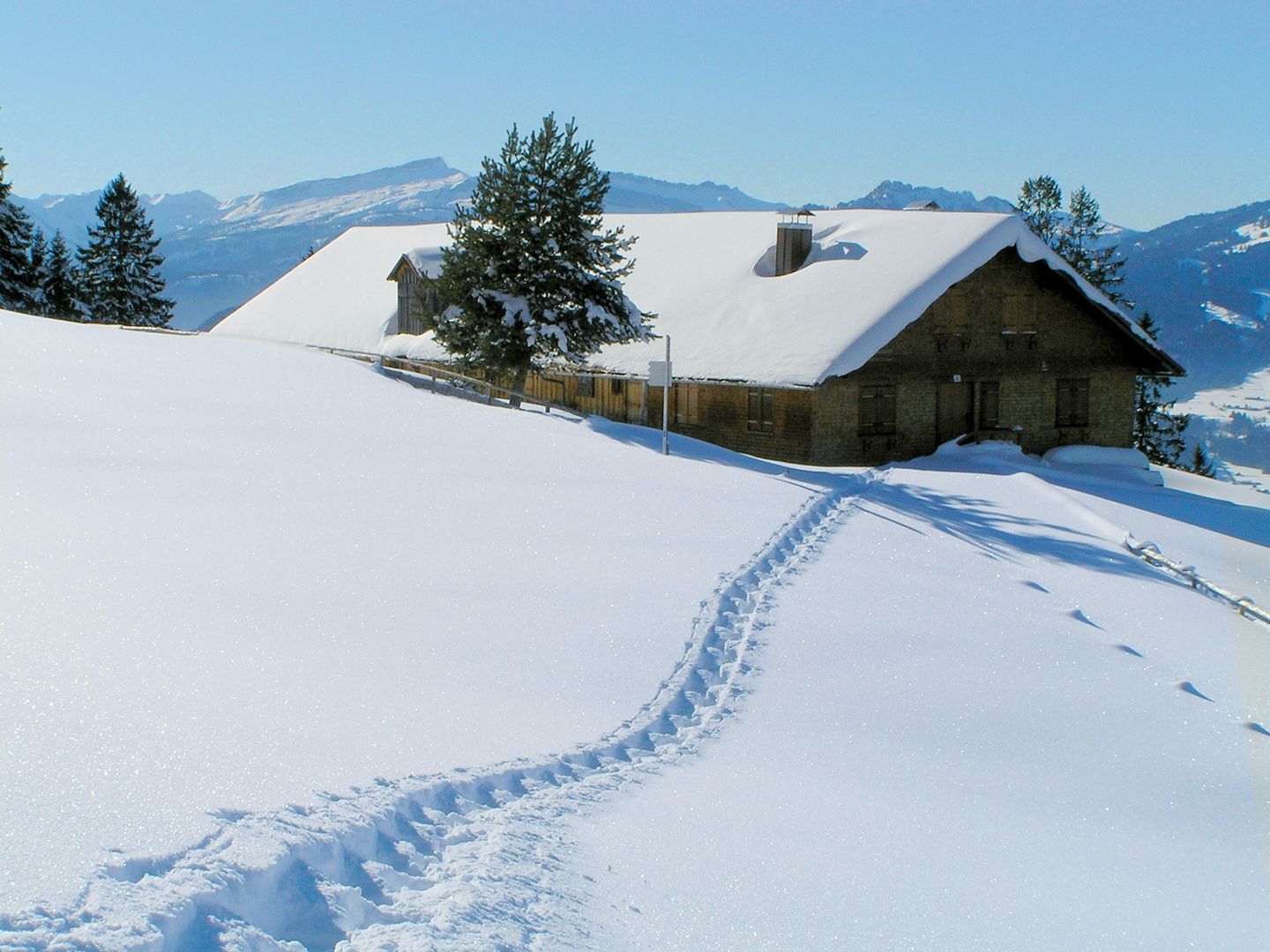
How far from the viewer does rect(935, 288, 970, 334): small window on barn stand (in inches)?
1106

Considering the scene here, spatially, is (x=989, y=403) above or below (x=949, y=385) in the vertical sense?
below

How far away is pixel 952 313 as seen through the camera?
93.0 ft

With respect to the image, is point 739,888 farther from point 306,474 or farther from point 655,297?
point 655,297

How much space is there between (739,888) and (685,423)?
2427cm

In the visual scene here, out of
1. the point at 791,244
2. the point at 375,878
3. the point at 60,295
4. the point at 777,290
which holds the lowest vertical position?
the point at 375,878

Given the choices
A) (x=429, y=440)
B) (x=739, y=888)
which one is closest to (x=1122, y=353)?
(x=429, y=440)

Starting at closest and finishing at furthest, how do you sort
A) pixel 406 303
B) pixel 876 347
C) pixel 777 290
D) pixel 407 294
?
pixel 876 347, pixel 777 290, pixel 407 294, pixel 406 303

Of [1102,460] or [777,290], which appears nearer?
[1102,460]

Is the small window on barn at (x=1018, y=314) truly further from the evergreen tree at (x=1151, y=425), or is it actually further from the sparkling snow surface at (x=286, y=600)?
the evergreen tree at (x=1151, y=425)

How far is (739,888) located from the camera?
17.1 feet

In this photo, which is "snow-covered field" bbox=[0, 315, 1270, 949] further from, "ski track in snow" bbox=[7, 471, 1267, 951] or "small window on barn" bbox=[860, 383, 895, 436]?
"small window on barn" bbox=[860, 383, 895, 436]

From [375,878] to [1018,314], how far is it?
27.8 meters

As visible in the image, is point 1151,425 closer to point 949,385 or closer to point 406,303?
point 949,385

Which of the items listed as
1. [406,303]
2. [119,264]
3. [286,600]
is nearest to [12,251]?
[119,264]
